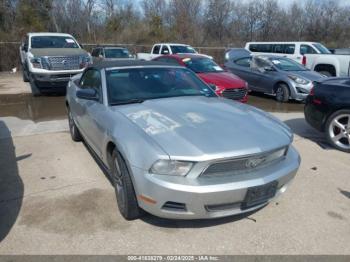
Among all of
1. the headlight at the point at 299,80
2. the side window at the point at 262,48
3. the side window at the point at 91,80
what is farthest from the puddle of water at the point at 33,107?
the side window at the point at 262,48

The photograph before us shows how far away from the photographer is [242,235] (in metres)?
3.22

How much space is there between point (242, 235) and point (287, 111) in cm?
644

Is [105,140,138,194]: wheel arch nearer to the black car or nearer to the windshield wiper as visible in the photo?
the windshield wiper

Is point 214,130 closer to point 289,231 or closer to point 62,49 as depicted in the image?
point 289,231

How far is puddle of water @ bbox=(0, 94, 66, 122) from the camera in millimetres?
8203

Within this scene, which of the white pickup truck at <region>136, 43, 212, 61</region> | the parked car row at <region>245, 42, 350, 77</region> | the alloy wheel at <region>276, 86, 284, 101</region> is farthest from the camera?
the white pickup truck at <region>136, 43, 212, 61</region>

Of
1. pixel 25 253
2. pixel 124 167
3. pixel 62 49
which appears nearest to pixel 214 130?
pixel 124 167

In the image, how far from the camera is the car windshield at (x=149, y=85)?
166 inches

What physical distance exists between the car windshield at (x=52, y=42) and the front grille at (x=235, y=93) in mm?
6586

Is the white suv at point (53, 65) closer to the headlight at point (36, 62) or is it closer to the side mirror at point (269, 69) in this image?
the headlight at point (36, 62)

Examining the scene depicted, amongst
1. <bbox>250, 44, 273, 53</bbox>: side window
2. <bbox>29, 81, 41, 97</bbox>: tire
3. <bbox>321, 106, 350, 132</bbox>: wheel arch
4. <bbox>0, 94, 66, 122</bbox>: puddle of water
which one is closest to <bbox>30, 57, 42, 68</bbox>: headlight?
<bbox>29, 81, 41, 97</bbox>: tire

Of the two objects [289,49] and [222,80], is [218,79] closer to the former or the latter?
[222,80]

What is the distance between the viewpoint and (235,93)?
845 cm

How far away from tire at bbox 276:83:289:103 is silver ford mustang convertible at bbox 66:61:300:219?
638cm
